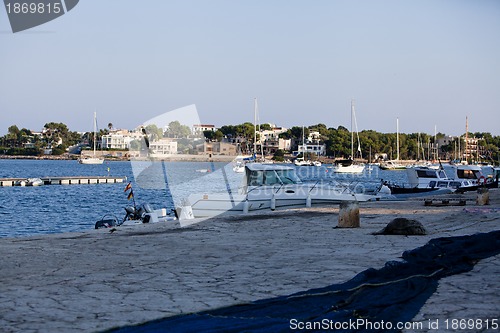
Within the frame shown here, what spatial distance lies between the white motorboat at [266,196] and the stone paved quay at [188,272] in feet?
25.4

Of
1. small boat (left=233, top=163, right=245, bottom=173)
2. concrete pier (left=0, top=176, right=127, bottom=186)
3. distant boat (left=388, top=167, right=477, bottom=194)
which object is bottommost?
Result: concrete pier (left=0, top=176, right=127, bottom=186)

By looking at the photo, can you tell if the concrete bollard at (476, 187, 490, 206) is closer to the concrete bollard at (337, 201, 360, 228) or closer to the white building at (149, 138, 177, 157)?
the concrete bollard at (337, 201, 360, 228)

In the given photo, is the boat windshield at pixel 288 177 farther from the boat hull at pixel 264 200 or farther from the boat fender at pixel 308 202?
the boat fender at pixel 308 202

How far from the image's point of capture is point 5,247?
A: 40.2ft

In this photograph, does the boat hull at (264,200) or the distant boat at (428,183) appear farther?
the distant boat at (428,183)

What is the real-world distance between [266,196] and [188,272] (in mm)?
15322

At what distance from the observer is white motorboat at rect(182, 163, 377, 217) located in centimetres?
2330

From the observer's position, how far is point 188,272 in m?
9.10

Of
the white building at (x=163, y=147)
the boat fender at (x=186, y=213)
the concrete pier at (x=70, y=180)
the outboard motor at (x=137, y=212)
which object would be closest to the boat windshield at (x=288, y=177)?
the boat fender at (x=186, y=213)

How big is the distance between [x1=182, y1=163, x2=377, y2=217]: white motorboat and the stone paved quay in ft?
25.4

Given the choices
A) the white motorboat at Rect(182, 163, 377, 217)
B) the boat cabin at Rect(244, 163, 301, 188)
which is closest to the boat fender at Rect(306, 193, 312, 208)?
the white motorboat at Rect(182, 163, 377, 217)

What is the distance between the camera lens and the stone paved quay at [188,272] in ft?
21.8

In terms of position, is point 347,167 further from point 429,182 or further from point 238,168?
point 429,182

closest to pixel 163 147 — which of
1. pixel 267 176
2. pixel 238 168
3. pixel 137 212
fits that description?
pixel 267 176
